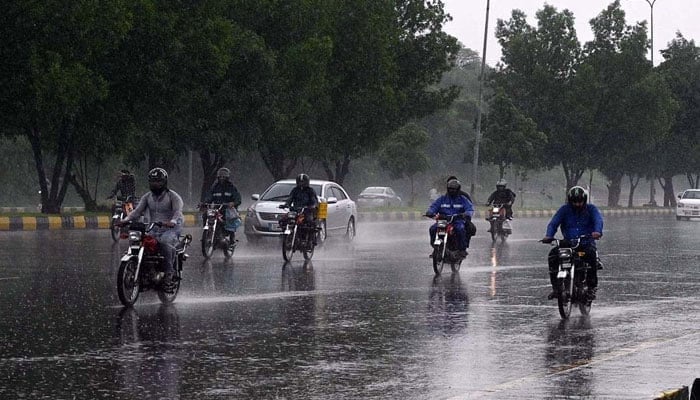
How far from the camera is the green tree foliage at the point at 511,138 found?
7031 centimetres

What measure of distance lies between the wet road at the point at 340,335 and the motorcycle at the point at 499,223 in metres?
11.2

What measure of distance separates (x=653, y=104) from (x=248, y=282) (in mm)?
61088

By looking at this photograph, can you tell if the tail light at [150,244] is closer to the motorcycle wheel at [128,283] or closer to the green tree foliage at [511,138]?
the motorcycle wheel at [128,283]

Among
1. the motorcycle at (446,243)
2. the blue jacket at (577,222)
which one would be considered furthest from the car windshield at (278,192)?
the blue jacket at (577,222)

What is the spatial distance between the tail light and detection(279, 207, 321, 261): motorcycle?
813cm

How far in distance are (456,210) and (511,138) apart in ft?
163

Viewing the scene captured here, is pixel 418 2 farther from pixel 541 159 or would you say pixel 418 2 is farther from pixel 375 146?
pixel 541 159

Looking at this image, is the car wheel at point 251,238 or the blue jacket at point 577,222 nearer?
the blue jacket at point 577,222

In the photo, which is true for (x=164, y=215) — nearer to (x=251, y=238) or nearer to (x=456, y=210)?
(x=456, y=210)

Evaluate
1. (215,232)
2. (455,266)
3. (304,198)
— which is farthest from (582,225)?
(215,232)

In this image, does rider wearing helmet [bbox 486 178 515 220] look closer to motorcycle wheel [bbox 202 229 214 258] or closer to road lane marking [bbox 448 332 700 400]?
motorcycle wheel [bbox 202 229 214 258]

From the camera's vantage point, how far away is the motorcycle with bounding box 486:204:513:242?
33.7 m

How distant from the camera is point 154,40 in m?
40.4

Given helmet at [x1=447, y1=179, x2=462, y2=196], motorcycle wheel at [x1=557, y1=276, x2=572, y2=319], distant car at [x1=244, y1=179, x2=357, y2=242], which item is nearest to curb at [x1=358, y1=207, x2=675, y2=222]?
distant car at [x1=244, y1=179, x2=357, y2=242]
